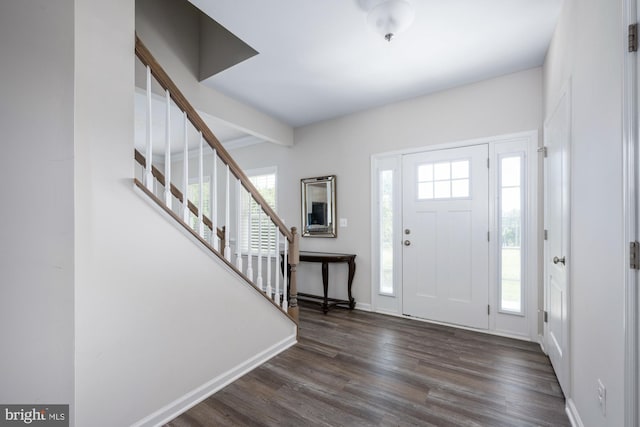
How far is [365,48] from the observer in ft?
7.45

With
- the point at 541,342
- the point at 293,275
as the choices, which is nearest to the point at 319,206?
the point at 293,275

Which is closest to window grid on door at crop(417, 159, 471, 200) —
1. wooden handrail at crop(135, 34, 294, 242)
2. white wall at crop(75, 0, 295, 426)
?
wooden handrail at crop(135, 34, 294, 242)

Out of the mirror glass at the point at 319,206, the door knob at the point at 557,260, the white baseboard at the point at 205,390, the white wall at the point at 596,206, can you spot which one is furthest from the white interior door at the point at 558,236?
the mirror glass at the point at 319,206

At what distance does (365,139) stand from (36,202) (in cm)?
310

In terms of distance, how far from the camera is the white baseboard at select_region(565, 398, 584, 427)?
1.48 metres

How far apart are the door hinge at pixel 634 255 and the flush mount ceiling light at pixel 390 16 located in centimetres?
171

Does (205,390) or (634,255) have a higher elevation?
(634,255)

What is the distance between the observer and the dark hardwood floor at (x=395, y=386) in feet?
5.30

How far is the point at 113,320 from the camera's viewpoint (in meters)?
1.39

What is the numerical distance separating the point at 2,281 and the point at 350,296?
3078 mm

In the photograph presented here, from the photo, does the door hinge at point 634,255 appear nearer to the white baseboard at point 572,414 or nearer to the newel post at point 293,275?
the white baseboard at point 572,414

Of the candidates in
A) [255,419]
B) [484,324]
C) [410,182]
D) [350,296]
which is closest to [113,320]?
[255,419]

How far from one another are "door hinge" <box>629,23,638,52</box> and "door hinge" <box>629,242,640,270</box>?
0.67 m

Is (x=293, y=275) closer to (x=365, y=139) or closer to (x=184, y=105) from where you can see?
(x=184, y=105)
